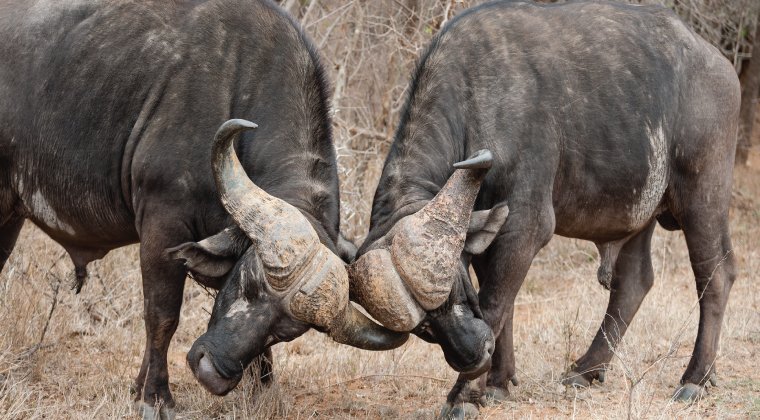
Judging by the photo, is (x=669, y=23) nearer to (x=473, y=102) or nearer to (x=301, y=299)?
(x=473, y=102)

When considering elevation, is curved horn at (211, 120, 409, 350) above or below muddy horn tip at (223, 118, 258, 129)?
below

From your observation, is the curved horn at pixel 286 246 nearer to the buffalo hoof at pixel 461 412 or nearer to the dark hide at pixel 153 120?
the dark hide at pixel 153 120

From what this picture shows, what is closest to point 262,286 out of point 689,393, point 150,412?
point 150,412

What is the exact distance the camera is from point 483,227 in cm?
407

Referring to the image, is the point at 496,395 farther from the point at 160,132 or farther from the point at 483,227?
the point at 160,132

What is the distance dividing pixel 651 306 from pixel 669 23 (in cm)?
267

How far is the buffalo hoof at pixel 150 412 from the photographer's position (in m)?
4.37

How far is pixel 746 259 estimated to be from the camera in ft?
29.3

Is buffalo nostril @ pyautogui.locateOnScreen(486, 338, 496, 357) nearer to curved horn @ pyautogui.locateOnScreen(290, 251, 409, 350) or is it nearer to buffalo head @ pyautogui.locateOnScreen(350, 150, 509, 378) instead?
buffalo head @ pyautogui.locateOnScreen(350, 150, 509, 378)

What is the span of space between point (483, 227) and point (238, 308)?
4.41 ft

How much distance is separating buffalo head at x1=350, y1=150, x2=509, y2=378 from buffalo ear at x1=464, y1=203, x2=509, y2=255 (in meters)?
0.14

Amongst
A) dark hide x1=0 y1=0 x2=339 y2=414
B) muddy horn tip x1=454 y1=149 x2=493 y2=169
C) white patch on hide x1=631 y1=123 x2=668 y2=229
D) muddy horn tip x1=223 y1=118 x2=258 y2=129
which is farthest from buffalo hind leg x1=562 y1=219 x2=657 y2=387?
muddy horn tip x1=223 y1=118 x2=258 y2=129

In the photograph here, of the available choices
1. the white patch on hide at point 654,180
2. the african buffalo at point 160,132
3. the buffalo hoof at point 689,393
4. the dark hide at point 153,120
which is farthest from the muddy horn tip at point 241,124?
the buffalo hoof at point 689,393

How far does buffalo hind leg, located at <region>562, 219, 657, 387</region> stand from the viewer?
18.6 ft
